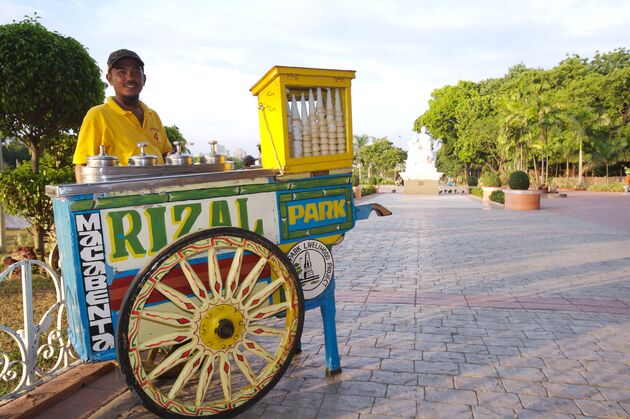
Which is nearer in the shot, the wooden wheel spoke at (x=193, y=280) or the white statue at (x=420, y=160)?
the wooden wheel spoke at (x=193, y=280)

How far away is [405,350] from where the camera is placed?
136 inches

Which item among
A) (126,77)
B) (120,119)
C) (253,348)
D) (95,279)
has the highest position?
(126,77)

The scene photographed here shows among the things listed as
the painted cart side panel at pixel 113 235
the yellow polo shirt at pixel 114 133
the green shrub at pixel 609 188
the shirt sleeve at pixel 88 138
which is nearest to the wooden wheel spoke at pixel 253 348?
the painted cart side panel at pixel 113 235

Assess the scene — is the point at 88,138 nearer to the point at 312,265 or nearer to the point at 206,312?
the point at 206,312

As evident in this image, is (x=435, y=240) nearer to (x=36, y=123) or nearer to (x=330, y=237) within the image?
(x=330, y=237)

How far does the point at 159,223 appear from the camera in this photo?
2.18 m

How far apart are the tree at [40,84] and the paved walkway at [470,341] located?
4.44 meters

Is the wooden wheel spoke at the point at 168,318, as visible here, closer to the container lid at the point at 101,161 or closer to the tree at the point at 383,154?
the container lid at the point at 101,161

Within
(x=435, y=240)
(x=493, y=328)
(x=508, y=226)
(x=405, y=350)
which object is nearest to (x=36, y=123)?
(x=405, y=350)

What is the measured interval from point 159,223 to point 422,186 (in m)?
29.2

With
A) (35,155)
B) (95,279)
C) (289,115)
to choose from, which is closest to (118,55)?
(289,115)

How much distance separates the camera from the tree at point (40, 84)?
5344 millimetres

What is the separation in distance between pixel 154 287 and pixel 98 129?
49.1 inches

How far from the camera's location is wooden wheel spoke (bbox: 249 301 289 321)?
2328 mm
